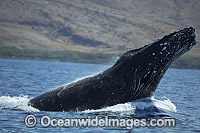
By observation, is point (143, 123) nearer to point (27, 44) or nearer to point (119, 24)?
point (27, 44)

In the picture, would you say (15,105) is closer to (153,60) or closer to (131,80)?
(131,80)

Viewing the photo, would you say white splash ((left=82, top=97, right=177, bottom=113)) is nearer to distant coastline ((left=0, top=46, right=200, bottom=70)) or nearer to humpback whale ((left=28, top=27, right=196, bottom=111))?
humpback whale ((left=28, top=27, right=196, bottom=111))

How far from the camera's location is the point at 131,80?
29.6ft

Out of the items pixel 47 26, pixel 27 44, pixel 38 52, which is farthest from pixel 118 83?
pixel 47 26

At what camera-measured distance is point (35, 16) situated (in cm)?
19150

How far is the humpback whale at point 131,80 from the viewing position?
352 inches

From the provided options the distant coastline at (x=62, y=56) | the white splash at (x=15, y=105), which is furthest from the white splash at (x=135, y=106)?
the distant coastline at (x=62, y=56)

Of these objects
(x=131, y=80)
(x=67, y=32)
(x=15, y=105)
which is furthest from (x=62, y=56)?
(x=131, y=80)

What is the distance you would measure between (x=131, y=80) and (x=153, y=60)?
816 millimetres

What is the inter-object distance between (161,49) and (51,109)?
11.4ft

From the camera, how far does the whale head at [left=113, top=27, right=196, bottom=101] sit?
29.3 feet

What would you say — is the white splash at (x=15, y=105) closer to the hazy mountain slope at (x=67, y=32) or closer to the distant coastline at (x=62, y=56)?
the distant coastline at (x=62, y=56)

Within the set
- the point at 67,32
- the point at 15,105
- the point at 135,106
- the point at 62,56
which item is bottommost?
the point at 135,106

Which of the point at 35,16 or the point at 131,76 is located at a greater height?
the point at 35,16
